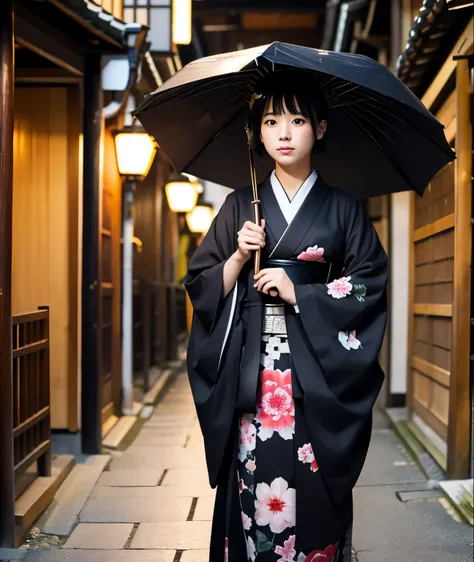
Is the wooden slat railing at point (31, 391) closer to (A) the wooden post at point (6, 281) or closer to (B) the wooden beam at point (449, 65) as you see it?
(A) the wooden post at point (6, 281)

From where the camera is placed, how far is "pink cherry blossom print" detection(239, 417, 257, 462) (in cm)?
378

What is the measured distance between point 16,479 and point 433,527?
3090mm

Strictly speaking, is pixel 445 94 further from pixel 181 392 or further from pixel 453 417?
pixel 181 392

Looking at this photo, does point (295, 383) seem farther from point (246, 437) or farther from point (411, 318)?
point (411, 318)

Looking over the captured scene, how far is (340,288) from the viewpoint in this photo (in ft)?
12.1

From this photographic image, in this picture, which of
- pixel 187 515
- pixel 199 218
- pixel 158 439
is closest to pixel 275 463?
pixel 187 515

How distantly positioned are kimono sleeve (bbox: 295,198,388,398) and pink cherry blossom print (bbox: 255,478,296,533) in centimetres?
54

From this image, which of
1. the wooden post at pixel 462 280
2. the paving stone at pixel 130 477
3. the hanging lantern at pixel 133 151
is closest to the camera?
the wooden post at pixel 462 280

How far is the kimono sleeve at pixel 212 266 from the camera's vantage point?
3.74 m

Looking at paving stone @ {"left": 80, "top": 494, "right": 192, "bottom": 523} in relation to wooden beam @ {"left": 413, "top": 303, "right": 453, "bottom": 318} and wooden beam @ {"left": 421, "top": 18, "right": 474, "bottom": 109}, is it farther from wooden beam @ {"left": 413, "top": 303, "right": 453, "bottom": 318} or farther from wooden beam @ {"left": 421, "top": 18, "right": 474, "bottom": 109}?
wooden beam @ {"left": 421, "top": 18, "right": 474, "bottom": 109}

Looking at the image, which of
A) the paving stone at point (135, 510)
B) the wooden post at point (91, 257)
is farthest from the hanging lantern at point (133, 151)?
the paving stone at point (135, 510)

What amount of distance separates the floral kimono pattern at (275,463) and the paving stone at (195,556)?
4.64 feet

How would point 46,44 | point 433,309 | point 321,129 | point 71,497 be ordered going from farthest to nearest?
point 433,309, point 46,44, point 71,497, point 321,129

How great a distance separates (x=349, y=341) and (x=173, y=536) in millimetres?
2623
